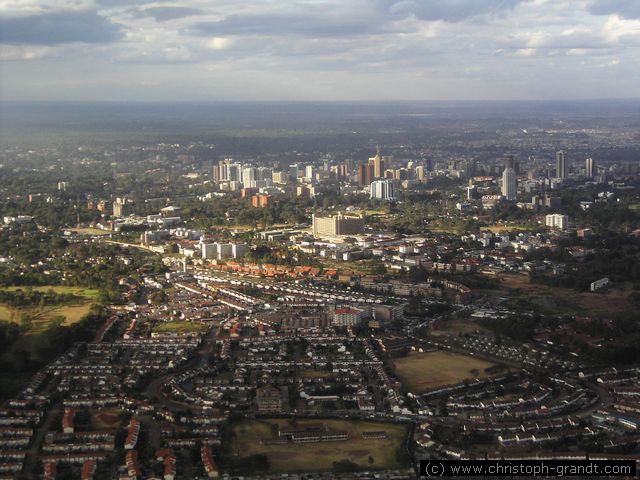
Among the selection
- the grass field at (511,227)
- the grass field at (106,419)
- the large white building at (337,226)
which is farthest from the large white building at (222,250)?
the grass field at (106,419)

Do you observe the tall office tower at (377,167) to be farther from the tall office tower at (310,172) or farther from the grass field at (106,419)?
the grass field at (106,419)

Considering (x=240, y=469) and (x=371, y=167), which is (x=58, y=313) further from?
(x=371, y=167)

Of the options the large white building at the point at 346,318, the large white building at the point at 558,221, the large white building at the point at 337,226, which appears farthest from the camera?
the large white building at the point at 558,221

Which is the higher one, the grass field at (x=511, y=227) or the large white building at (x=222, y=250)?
the large white building at (x=222, y=250)

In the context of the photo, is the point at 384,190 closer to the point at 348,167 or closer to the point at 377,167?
the point at 377,167

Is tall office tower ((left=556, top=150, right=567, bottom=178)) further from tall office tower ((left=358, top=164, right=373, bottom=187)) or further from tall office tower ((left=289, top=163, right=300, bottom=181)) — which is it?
tall office tower ((left=289, top=163, right=300, bottom=181))

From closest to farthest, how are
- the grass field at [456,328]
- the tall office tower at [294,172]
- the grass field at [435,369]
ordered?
the grass field at [435,369], the grass field at [456,328], the tall office tower at [294,172]

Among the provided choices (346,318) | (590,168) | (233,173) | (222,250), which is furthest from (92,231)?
(590,168)
